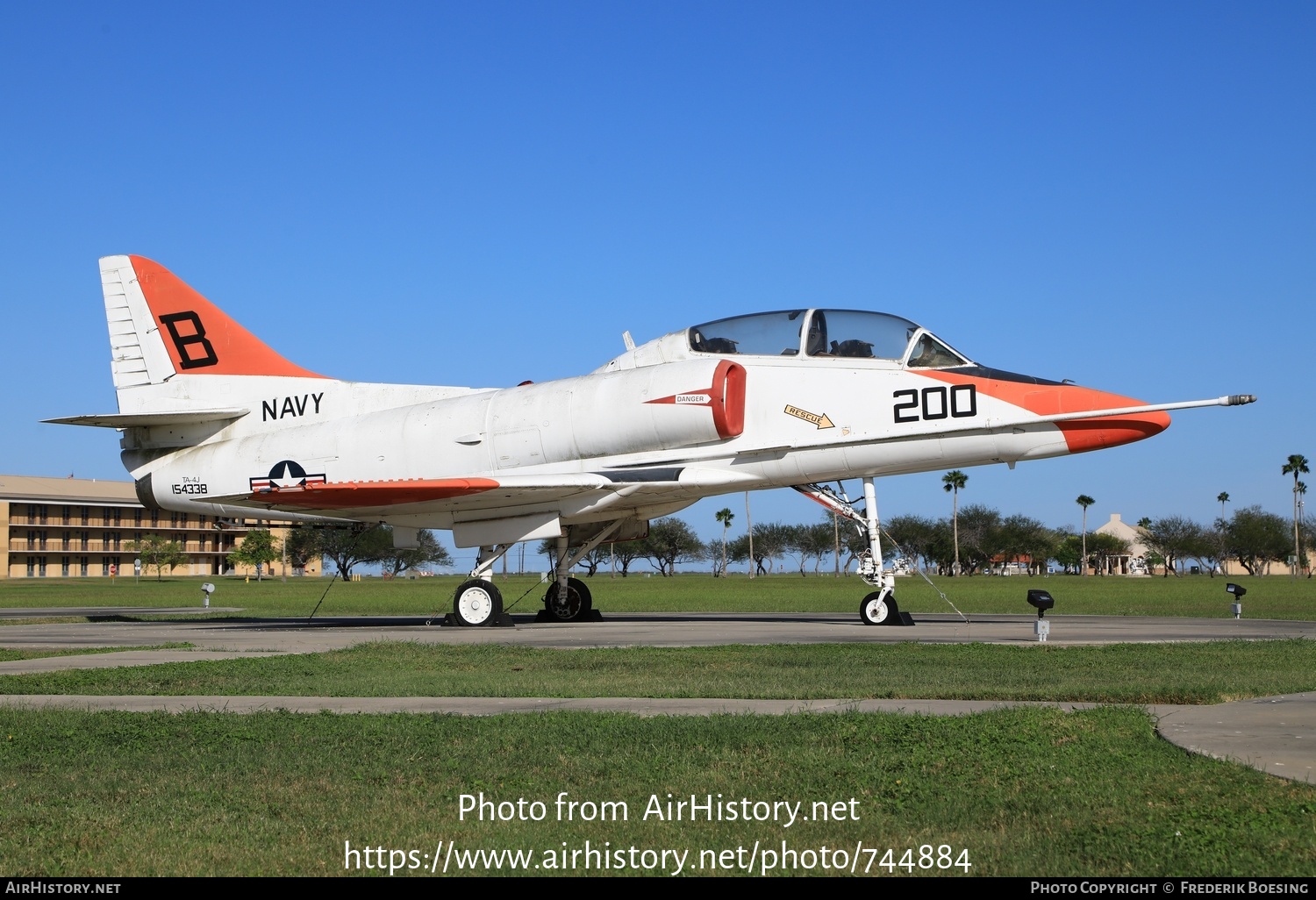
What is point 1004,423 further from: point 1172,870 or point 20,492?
point 20,492

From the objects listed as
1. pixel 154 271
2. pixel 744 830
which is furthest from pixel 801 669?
pixel 154 271

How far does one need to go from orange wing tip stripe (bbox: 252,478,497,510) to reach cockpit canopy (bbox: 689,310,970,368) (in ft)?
A: 15.2

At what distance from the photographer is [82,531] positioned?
13062 cm

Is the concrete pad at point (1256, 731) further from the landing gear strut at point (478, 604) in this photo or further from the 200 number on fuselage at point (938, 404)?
the landing gear strut at point (478, 604)

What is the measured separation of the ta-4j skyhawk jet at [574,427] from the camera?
65.0 ft

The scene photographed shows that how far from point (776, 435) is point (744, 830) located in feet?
49.9

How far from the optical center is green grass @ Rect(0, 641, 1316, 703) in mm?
10297

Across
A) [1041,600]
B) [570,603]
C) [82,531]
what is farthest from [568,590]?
[82,531]

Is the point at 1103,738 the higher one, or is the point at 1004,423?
the point at 1004,423

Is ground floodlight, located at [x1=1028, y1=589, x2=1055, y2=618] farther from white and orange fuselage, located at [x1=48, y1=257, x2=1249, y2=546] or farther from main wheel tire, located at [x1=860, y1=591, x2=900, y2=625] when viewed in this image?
main wheel tire, located at [x1=860, y1=591, x2=900, y2=625]

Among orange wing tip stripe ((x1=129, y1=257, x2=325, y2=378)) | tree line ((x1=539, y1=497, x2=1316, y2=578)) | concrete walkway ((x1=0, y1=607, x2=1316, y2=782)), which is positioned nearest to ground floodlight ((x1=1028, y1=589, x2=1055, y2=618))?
concrete walkway ((x1=0, y1=607, x2=1316, y2=782))

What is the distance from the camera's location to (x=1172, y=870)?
4.73 meters

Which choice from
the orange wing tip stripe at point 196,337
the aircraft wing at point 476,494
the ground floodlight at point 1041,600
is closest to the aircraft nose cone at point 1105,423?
the ground floodlight at point 1041,600
